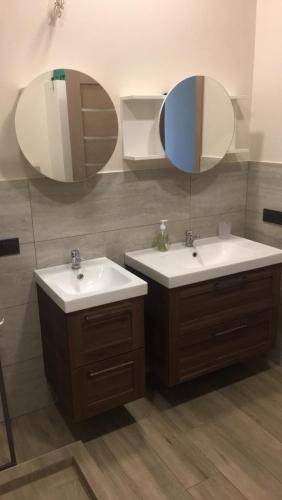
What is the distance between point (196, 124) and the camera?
7.55 ft

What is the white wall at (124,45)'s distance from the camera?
1828 millimetres

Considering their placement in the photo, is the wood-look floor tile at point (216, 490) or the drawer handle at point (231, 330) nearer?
the wood-look floor tile at point (216, 490)

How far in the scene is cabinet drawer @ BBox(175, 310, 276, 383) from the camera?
2.12 m

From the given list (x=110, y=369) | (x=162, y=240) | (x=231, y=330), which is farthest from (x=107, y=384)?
(x=162, y=240)

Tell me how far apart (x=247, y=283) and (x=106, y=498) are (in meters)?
1.21

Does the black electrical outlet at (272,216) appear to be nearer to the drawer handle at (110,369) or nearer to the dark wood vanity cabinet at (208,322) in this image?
the dark wood vanity cabinet at (208,322)

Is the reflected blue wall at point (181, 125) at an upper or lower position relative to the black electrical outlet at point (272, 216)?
upper

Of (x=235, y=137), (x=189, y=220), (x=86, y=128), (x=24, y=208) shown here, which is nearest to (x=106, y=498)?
(x=24, y=208)

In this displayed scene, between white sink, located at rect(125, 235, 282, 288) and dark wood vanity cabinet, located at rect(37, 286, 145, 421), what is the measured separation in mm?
222

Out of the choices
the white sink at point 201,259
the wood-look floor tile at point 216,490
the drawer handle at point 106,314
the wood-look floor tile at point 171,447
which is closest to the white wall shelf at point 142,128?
the white sink at point 201,259

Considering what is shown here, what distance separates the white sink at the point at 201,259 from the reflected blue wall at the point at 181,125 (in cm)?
48

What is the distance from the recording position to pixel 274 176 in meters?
2.42

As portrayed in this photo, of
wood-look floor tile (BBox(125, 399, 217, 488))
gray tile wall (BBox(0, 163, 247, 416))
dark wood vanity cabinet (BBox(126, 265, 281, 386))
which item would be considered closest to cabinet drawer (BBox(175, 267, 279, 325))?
dark wood vanity cabinet (BBox(126, 265, 281, 386))

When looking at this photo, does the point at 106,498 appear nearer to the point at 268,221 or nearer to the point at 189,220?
the point at 189,220
